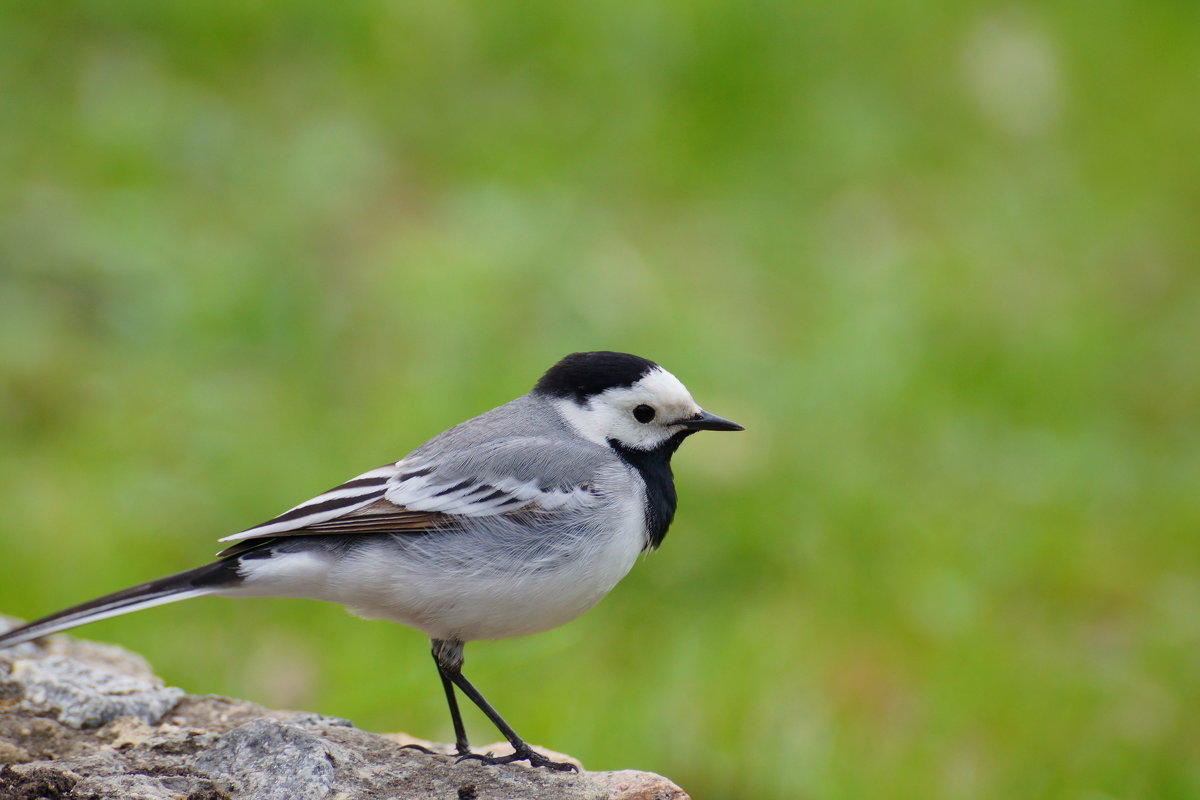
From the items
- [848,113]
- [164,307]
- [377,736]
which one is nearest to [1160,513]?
[848,113]

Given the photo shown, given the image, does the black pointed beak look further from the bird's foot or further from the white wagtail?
the bird's foot

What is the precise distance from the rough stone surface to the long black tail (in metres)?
0.27

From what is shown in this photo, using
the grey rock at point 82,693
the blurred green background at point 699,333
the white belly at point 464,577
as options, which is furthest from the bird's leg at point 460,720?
the blurred green background at point 699,333

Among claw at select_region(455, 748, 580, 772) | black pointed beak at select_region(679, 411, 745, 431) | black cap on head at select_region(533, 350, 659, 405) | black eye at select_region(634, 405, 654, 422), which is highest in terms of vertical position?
black cap on head at select_region(533, 350, 659, 405)

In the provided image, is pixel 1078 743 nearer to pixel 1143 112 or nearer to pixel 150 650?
pixel 150 650

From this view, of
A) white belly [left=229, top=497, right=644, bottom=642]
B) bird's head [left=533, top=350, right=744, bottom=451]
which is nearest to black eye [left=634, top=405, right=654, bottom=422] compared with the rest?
bird's head [left=533, top=350, right=744, bottom=451]

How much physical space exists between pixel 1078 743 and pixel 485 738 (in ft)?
8.79

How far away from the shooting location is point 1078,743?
20.4ft

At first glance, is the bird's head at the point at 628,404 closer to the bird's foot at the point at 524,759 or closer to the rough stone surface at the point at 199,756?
the bird's foot at the point at 524,759

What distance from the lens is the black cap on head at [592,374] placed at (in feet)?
15.5

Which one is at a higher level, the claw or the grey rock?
the grey rock

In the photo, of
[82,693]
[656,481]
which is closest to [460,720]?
[656,481]

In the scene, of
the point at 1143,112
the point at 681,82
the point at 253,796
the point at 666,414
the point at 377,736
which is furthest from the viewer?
the point at 1143,112

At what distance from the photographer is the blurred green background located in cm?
638
